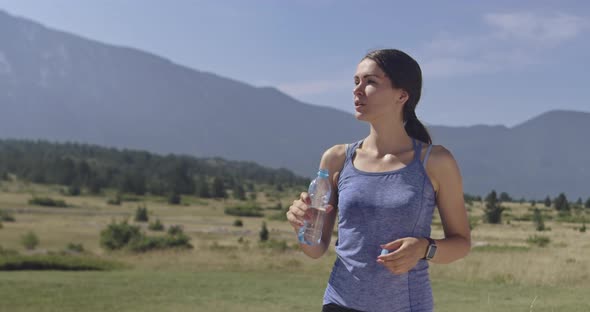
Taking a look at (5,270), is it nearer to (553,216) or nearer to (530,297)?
(530,297)

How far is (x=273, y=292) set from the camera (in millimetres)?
17609

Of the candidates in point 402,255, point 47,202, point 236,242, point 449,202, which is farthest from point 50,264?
point 47,202

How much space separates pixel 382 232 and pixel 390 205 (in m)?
0.13

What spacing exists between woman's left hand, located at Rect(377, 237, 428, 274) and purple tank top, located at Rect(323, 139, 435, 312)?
0.33 ft

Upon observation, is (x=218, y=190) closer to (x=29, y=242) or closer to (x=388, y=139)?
(x=29, y=242)

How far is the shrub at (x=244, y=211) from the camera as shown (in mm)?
101069

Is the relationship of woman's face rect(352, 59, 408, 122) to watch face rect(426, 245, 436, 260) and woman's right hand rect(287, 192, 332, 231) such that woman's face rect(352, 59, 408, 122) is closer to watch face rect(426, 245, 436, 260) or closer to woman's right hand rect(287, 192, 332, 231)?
woman's right hand rect(287, 192, 332, 231)

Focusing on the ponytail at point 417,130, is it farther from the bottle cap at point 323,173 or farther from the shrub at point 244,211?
the shrub at point 244,211

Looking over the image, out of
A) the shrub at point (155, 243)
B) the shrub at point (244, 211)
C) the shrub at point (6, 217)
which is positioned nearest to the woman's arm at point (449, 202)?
the shrub at point (155, 243)

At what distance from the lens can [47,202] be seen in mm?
104188

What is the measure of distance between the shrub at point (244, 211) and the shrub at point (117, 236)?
47858mm

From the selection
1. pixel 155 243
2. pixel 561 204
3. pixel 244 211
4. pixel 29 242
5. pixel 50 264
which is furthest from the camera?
pixel 244 211

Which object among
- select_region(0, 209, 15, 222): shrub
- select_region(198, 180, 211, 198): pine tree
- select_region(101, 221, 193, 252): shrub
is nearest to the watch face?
select_region(101, 221, 193, 252): shrub

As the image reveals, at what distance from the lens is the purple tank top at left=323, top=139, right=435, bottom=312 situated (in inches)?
126
